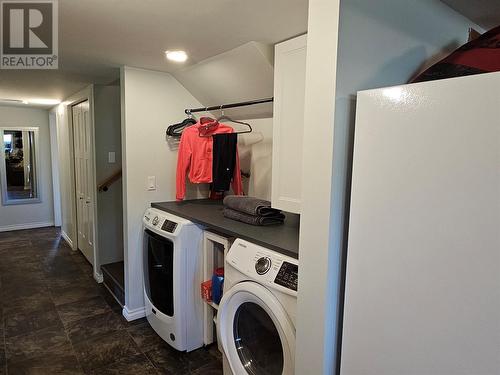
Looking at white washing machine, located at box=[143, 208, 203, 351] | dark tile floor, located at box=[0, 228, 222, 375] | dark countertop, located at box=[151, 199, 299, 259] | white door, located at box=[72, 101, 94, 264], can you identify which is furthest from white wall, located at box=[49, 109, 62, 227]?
white washing machine, located at box=[143, 208, 203, 351]

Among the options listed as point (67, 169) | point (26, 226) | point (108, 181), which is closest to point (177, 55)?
point (108, 181)

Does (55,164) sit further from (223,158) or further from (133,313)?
(223,158)

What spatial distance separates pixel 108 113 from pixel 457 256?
3.39 meters

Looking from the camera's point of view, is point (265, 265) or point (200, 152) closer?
point (265, 265)

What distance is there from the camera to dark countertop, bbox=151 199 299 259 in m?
1.56

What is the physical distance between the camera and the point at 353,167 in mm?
1001

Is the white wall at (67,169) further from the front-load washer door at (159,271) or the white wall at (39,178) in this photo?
the front-load washer door at (159,271)

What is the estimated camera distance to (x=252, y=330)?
5.41 feet

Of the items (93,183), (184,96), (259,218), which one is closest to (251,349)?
(259,218)

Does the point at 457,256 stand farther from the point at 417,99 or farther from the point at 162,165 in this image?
the point at 162,165

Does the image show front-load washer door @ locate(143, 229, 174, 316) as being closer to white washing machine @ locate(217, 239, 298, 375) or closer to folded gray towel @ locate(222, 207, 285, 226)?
folded gray towel @ locate(222, 207, 285, 226)

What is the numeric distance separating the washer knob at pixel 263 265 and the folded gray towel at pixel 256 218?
45 centimetres

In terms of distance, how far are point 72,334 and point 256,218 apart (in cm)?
179

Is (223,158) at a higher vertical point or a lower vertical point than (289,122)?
lower
